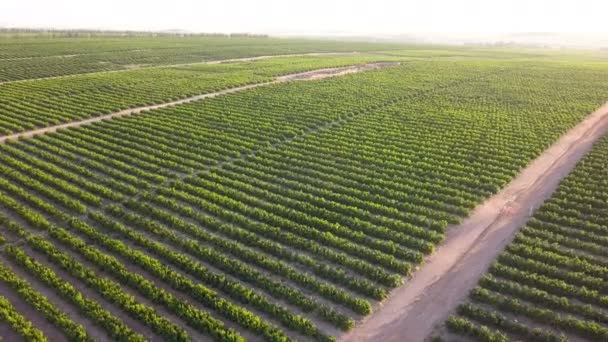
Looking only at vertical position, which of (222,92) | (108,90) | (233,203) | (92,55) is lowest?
(233,203)

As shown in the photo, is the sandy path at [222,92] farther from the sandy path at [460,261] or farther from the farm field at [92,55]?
the sandy path at [460,261]

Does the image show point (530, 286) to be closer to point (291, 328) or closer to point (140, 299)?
point (291, 328)

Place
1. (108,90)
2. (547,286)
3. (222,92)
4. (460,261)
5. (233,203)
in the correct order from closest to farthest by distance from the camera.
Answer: (547,286) → (460,261) → (233,203) → (108,90) → (222,92)

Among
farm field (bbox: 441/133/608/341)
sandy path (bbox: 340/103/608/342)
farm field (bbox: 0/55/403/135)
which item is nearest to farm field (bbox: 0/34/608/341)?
farm field (bbox: 0/55/403/135)

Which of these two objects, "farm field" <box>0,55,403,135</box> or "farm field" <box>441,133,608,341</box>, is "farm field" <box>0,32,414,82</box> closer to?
"farm field" <box>0,55,403,135</box>

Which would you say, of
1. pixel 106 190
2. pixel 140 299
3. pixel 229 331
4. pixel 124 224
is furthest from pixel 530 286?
pixel 106 190

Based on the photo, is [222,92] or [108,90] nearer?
[108,90]

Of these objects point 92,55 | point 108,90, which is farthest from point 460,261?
point 92,55

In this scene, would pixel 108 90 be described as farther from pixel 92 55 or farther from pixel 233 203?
pixel 92 55
